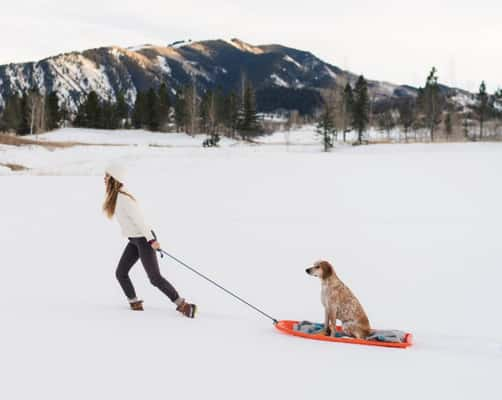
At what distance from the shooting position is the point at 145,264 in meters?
5.65

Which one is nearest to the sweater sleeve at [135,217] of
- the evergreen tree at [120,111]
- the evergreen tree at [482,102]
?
the evergreen tree at [482,102]

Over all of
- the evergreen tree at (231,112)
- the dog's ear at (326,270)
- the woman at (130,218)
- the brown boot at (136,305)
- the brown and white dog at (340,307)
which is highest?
the evergreen tree at (231,112)

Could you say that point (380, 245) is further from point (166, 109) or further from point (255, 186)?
point (166, 109)

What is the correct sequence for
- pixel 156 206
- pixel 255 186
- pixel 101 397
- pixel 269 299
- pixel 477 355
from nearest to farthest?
pixel 101 397, pixel 477 355, pixel 269 299, pixel 156 206, pixel 255 186

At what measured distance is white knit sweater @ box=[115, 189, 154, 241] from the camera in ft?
18.1

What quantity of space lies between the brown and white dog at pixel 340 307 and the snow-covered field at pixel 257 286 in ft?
1.18

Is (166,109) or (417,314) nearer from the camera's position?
(417,314)

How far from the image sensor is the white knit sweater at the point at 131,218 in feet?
18.1

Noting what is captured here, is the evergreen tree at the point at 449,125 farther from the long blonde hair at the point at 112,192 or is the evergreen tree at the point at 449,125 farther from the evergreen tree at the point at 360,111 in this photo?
the long blonde hair at the point at 112,192

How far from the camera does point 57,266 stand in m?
9.04

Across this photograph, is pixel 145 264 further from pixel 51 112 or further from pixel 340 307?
pixel 51 112

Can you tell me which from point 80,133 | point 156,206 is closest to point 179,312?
point 156,206

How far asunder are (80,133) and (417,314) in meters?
58.6

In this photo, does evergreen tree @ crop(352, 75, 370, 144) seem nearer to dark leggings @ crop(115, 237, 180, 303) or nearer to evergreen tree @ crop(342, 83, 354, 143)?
evergreen tree @ crop(342, 83, 354, 143)
